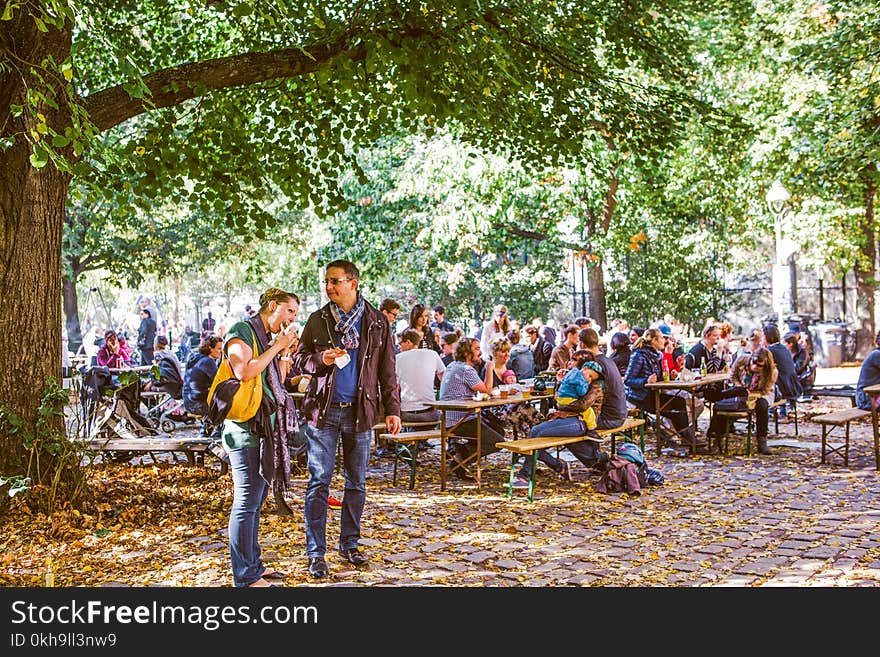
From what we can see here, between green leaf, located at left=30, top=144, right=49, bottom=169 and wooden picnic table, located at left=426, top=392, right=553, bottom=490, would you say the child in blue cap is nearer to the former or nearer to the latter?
wooden picnic table, located at left=426, top=392, right=553, bottom=490

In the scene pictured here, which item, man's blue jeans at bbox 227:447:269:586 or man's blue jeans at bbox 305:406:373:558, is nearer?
man's blue jeans at bbox 227:447:269:586

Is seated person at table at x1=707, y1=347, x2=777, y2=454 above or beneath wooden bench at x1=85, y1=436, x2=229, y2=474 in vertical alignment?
above

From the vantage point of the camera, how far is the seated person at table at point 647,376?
1172 cm

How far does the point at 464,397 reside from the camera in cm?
1007

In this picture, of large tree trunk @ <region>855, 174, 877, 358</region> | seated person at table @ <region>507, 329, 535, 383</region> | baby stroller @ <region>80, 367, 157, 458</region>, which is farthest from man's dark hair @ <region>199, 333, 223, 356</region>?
large tree trunk @ <region>855, 174, 877, 358</region>

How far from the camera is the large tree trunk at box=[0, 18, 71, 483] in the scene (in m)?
7.85

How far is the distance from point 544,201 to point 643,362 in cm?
1049

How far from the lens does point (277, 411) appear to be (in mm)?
5859

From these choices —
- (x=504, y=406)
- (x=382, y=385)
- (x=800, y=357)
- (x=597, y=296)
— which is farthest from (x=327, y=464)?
(x=597, y=296)

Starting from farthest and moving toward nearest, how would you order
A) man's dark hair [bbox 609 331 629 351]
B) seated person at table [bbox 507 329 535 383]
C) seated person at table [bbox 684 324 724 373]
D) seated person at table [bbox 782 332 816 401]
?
seated person at table [bbox 782 332 816 401]
seated person at table [bbox 507 329 535 383]
seated person at table [bbox 684 324 724 373]
man's dark hair [bbox 609 331 629 351]

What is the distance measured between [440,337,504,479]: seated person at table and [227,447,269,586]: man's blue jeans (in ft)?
14.5

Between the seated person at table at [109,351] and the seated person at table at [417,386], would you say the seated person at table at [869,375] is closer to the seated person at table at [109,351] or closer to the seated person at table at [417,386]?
the seated person at table at [417,386]

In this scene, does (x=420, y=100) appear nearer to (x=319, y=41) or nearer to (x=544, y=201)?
(x=319, y=41)

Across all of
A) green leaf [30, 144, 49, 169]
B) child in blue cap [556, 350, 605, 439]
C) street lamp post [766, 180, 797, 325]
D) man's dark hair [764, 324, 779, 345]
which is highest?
street lamp post [766, 180, 797, 325]
